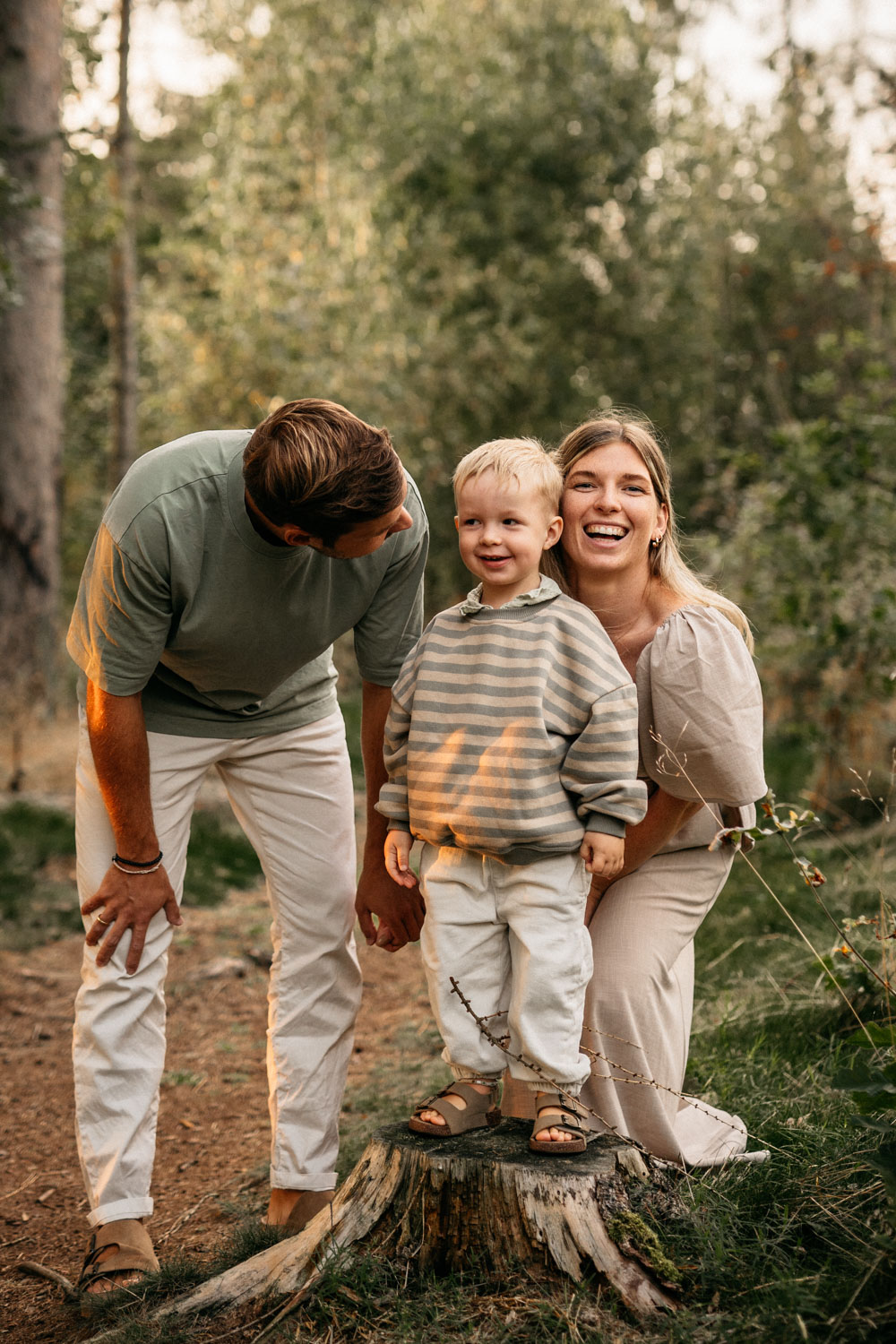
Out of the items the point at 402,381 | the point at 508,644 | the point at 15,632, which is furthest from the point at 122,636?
the point at 402,381

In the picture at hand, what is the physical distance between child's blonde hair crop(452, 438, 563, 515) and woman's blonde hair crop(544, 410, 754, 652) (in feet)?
1.21

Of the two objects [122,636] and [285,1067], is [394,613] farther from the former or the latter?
[285,1067]

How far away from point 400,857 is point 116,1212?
3.56 feet

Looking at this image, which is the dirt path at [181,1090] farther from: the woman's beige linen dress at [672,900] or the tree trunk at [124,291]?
the tree trunk at [124,291]

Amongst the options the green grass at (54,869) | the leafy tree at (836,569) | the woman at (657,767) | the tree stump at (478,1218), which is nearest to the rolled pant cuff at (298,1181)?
the tree stump at (478,1218)

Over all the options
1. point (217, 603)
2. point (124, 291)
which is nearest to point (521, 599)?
point (217, 603)

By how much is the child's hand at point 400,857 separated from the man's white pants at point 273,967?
44cm

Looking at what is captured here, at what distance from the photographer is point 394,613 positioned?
298cm

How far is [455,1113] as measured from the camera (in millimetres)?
2439

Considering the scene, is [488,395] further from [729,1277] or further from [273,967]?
[729,1277]

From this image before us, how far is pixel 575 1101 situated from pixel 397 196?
42.2 feet

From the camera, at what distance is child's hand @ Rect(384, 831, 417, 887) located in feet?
8.58

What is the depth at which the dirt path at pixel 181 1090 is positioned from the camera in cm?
314

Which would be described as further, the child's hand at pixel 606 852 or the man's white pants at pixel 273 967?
the man's white pants at pixel 273 967
